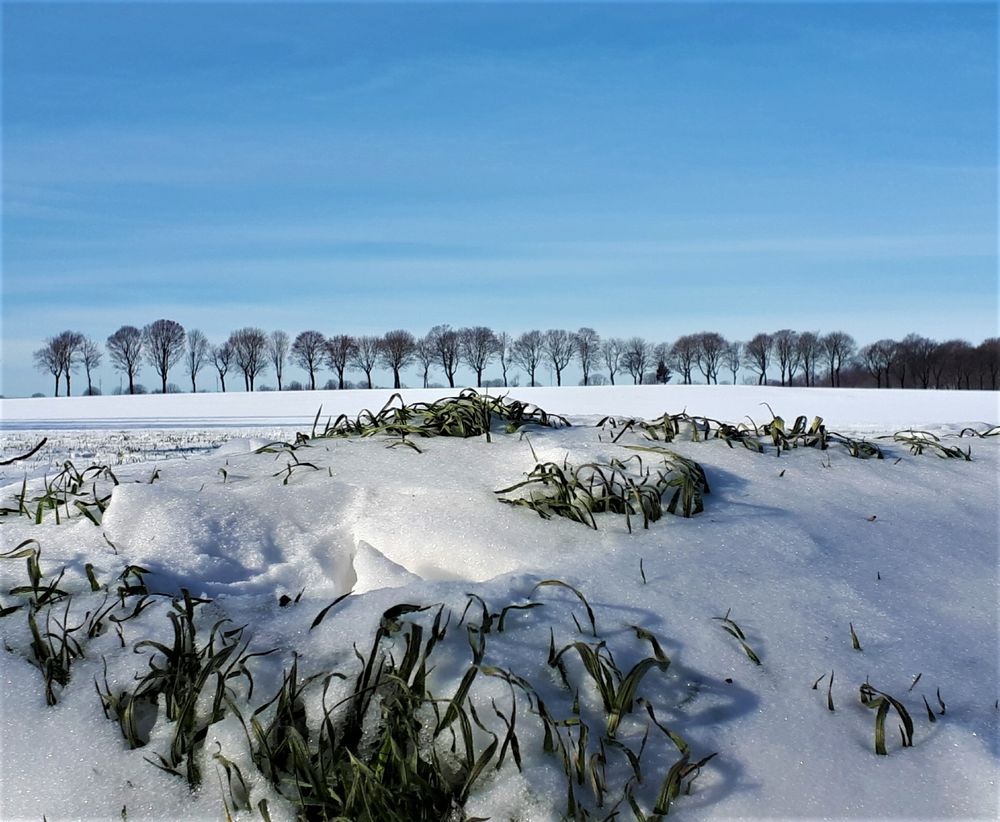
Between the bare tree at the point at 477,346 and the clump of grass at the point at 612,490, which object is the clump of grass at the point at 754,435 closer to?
the clump of grass at the point at 612,490

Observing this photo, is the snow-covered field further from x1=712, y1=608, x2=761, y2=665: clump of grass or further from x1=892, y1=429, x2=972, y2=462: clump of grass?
x1=892, y1=429, x2=972, y2=462: clump of grass

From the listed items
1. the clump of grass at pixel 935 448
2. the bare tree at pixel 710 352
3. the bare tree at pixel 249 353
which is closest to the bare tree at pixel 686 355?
the bare tree at pixel 710 352

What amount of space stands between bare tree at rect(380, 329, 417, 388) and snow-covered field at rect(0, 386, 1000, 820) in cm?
6054

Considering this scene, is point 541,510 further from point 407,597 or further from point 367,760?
point 367,760

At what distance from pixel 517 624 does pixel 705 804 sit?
51cm

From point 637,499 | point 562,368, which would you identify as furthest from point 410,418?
point 562,368

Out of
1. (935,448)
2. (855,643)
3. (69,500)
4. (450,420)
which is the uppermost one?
(450,420)

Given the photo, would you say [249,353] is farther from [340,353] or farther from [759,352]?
[759,352]

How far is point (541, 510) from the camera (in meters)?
2.26

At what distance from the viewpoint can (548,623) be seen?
1.67 meters

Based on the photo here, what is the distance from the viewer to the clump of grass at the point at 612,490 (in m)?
2.24

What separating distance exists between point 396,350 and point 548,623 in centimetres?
6302

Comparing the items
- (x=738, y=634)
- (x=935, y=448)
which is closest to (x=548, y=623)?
(x=738, y=634)

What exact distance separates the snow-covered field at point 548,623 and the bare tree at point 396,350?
60.5 metres
